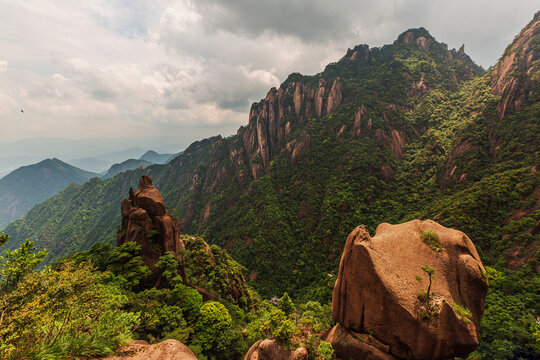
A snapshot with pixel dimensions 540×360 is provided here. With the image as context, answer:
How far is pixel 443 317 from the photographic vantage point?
13.1 meters

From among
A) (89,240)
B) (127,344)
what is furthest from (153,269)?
(89,240)

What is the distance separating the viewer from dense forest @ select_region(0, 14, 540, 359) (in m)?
18.4

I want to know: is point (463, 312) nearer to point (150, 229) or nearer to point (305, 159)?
point (150, 229)

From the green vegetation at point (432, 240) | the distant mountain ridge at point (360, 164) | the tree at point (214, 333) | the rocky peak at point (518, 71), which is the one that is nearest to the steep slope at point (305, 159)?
the distant mountain ridge at point (360, 164)

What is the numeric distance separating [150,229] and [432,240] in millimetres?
29426

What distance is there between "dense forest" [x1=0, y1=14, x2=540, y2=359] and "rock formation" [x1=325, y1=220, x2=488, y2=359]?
3.97 meters

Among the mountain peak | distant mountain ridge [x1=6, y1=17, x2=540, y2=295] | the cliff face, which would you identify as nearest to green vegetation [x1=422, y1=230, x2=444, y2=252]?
distant mountain ridge [x1=6, y1=17, x2=540, y2=295]

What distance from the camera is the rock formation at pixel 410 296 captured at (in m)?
13.1

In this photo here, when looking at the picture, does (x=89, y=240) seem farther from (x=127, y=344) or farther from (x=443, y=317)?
(x=443, y=317)

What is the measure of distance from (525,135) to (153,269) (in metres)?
82.5

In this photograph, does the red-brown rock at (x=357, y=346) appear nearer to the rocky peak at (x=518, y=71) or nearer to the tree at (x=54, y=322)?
the tree at (x=54, y=322)

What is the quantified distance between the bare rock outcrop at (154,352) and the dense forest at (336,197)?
82 centimetres

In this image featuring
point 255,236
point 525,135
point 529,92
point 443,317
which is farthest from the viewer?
point 255,236

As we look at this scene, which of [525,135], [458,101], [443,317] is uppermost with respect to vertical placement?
[458,101]
